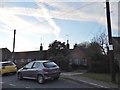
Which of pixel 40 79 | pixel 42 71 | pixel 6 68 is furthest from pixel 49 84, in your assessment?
pixel 6 68

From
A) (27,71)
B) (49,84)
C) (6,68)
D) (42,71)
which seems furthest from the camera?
(6,68)

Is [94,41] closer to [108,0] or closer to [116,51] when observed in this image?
[116,51]

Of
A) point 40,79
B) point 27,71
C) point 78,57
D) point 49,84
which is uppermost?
point 78,57

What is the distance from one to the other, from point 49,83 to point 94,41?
111 feet

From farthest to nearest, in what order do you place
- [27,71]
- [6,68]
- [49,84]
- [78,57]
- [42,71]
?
[78,57] → [6,68] → [27,71] → [42,71] → [49,84]

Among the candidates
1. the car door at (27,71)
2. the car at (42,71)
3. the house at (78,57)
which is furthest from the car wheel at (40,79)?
the house at (78,57)

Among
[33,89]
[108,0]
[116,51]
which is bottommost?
[33,89]

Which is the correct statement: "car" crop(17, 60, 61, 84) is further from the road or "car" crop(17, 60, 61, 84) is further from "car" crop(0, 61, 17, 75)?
"car" crop(0, 61, 17, 75)

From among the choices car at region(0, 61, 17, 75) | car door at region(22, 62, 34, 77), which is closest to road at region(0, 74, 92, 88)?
car door at region(22, 62, 34, 77)

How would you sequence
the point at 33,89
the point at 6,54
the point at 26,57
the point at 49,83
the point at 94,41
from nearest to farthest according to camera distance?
the point at 33,89 → the point at 49,83 → the point at 94,41 → the point at 26,57 → the point at 6,54

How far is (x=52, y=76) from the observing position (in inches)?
691

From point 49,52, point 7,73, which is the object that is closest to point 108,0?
point 7,73

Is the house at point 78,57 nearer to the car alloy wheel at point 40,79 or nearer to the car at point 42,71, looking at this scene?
the car at point 42,71

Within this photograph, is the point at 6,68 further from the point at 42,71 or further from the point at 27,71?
the point at 42,71
